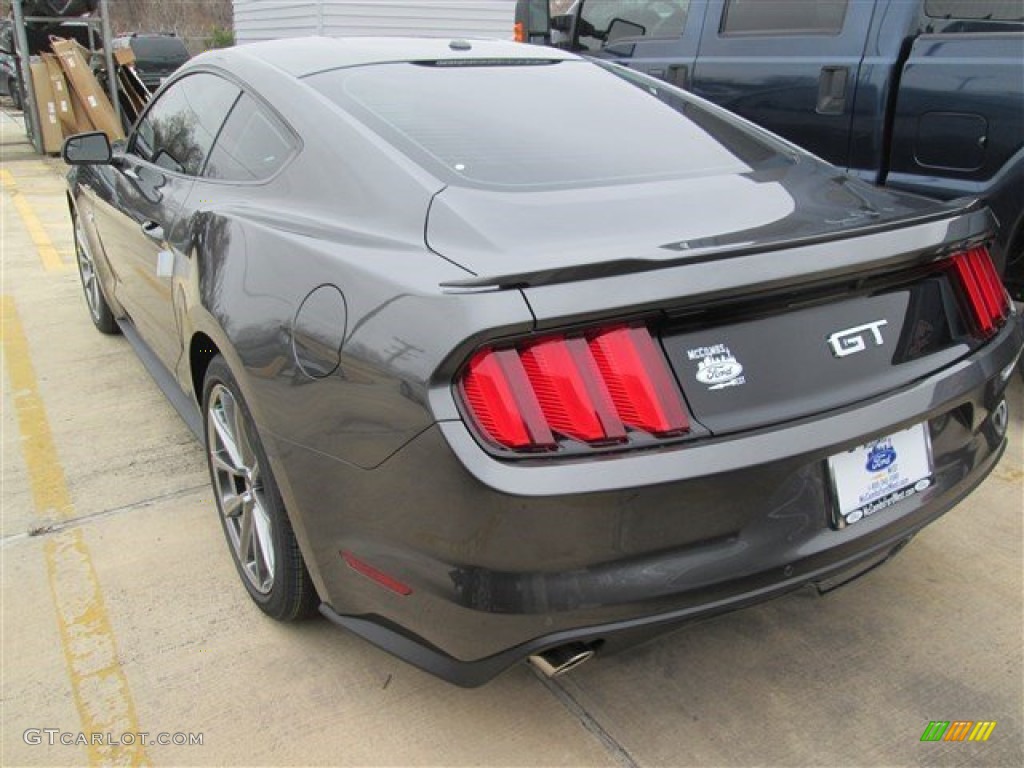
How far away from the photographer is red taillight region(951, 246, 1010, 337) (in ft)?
7.36

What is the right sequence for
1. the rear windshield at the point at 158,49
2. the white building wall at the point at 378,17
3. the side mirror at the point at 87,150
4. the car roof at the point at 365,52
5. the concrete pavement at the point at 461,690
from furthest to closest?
the rear windshield at the point at 158,49
the white building wall at the point at 378,17
the side mirror at the point at 87,150
the car roof at the point at 365,52
the concrete pavement at the point at 461,690

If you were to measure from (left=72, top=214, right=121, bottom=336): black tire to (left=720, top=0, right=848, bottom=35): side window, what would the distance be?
370 cm

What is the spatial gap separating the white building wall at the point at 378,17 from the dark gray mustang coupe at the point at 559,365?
11.6m

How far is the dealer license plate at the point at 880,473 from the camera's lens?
1910 mm

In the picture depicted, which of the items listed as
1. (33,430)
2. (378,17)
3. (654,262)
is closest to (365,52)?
(654,262)

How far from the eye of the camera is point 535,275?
166 cm

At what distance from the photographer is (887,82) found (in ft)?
13.0

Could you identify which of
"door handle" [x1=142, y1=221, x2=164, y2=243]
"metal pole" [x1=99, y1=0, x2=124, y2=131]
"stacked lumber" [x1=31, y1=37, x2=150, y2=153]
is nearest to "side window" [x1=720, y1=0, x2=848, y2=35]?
"door handle" [x1=142, y1=221, x2=164, y2=243]

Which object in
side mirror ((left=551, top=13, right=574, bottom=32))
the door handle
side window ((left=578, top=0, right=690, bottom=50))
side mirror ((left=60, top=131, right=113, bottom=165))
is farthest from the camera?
side mirror ((left=551, top=13, right=574, bottom=32))

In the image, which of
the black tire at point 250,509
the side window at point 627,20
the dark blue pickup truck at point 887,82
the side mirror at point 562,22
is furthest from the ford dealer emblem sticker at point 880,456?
the side mirror at point 562,22

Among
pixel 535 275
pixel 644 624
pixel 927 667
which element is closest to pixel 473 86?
pixel 535 275

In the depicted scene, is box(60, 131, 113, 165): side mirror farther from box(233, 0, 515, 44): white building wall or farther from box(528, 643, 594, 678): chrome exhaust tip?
box(233, 0, 515, 44): white building wall

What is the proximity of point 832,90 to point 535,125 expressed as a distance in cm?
230
